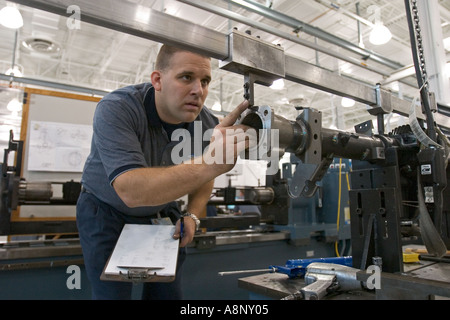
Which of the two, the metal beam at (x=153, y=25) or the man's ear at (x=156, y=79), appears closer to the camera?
Answer: the metal beam at (x=153, y=25)

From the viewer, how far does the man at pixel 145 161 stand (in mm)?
806

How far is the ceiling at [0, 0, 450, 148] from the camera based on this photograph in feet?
11.4

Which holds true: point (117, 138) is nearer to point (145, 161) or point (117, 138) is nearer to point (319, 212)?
point (145, 161)

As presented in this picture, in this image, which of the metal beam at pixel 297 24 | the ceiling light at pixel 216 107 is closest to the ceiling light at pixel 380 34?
the metal beam at pixel 297 24

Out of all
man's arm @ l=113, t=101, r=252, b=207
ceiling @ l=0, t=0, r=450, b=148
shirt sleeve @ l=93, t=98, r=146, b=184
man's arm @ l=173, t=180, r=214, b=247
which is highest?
ceiling @ l=0, t=0, r=450, b=148

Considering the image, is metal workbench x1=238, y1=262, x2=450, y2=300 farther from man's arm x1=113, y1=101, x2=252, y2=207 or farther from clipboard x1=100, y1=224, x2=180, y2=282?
man's arm x1=113, y1=101, x2=252, y2=207

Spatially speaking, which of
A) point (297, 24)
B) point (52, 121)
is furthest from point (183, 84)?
point (297, 24)

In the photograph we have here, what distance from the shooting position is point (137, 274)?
0.81 meters

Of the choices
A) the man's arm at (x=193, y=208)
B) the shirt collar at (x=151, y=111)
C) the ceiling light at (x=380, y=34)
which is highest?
the ceiling light at (x=380, y=34)

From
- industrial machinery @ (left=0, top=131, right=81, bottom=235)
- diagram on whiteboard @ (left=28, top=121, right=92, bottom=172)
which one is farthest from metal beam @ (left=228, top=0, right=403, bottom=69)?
industrial machinery @ (left=0, top=131, right=81, bottom=235)

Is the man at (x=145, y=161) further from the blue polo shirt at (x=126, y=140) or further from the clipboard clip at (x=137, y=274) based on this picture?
the clipboard clip at (x=137, y=274)

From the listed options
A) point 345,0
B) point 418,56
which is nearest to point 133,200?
point 418,56
